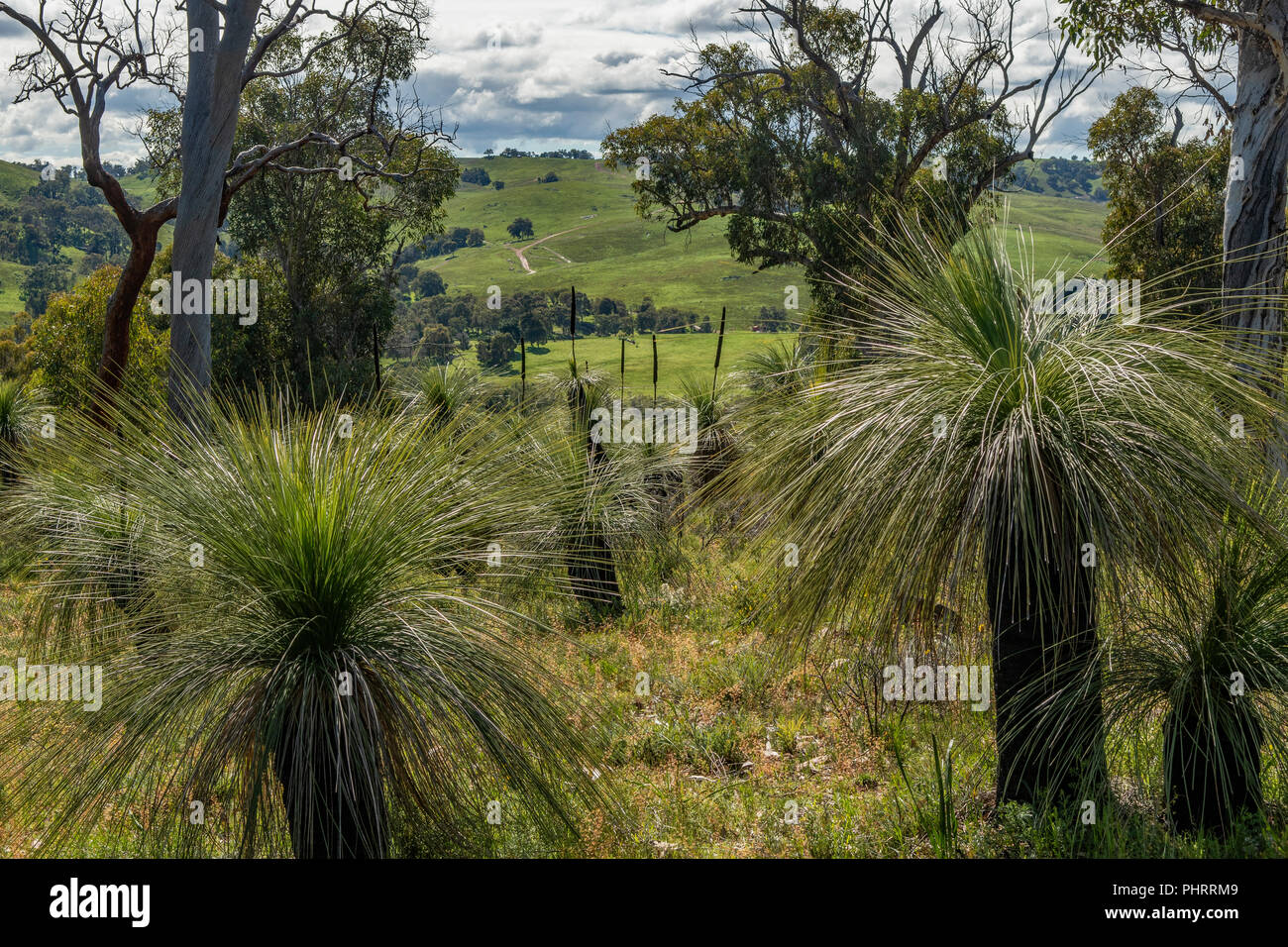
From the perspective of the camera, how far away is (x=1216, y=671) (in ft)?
11.1

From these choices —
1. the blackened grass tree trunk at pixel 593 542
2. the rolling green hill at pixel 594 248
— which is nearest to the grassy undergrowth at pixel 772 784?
the blackened grass tree trunk at pixel 593 542

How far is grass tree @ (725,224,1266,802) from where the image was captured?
10.5 ft

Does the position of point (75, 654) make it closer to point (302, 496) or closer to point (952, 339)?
point (302, 496)

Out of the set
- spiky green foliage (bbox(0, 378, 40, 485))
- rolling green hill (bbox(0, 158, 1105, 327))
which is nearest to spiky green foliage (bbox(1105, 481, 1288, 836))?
spiky green foliage (bbox(0, 378, 40, 485))

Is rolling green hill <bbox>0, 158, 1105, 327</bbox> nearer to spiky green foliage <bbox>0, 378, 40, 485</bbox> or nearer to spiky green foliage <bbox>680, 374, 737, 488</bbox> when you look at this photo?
spiky green foliage <bbox>680, 374, 737, 488</bbox>

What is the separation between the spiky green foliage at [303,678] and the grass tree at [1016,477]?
1229 millimetres

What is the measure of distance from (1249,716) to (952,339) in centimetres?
167

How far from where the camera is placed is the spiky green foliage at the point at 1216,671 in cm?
330

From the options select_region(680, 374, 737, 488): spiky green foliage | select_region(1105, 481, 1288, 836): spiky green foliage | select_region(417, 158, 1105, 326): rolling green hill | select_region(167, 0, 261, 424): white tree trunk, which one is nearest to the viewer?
select_region(1105, 481, 1288, 836): spiky green foliage

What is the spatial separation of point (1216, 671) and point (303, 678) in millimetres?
3132

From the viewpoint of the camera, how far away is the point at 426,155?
22.3 meters

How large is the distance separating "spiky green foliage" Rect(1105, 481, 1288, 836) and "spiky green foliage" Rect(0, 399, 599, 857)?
205 centimetres

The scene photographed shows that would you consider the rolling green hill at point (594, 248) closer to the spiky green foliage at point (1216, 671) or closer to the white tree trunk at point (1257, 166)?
the white tree trunk at point (1257, 166)

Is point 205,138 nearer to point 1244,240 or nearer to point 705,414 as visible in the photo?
point 705,414
